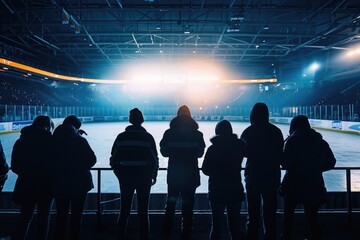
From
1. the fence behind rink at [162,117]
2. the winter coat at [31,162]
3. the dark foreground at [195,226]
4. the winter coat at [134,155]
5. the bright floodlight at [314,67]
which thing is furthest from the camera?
the bright floodlight at [314,67]

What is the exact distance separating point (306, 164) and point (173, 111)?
3568cm

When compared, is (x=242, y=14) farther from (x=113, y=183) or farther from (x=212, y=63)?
(x=212, y=63)

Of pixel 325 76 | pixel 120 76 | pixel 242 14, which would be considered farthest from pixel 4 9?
pixel 325 76

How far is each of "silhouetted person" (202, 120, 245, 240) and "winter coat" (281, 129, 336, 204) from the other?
1.79 feet

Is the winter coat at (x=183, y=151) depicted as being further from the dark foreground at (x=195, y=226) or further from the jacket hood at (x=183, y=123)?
the dark foreground at (x=195, y=226)

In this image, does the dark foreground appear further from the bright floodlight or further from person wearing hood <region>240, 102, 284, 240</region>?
the bright floodlight

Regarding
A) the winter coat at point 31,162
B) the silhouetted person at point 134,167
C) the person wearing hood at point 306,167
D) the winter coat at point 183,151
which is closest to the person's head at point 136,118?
the silhouetted person at point 134,167

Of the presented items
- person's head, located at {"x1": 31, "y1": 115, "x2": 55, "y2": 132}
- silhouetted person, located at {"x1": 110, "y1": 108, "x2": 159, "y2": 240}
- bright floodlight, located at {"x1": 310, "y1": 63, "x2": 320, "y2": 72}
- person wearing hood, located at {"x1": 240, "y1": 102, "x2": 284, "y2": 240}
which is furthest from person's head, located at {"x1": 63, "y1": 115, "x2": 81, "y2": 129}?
bright floodlight, located at {"x1": 310, "y1": 63, "x2": 320, "y2": 72}

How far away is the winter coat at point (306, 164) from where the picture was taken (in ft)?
8.02

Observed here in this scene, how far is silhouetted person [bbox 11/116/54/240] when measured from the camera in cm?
237

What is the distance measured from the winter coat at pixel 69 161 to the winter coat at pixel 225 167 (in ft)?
4.45

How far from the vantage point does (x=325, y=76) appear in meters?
25.3

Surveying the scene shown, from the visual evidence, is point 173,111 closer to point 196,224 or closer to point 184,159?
point 196,224

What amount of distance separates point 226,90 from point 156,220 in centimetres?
3779
